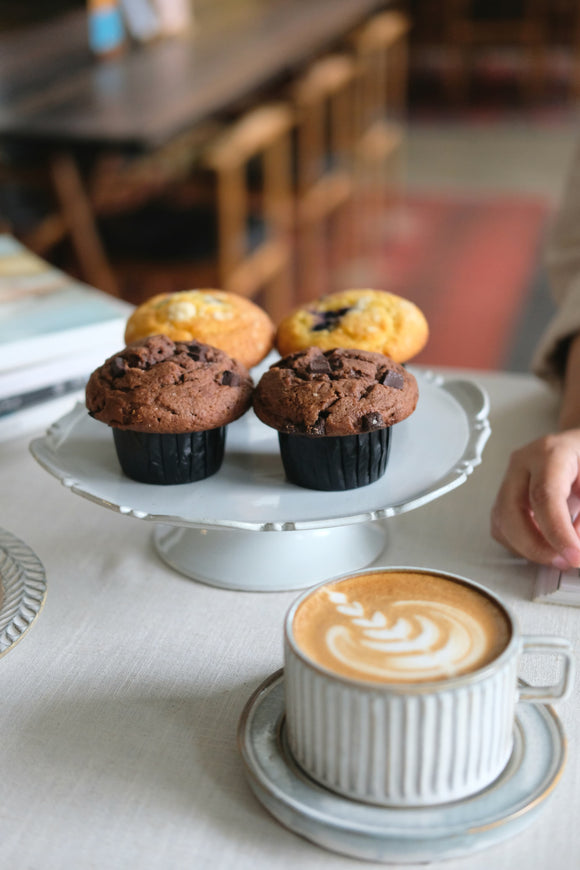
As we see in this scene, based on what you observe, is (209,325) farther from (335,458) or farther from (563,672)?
(563,672)

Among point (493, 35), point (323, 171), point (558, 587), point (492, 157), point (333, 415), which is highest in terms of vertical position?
point (333, 415)

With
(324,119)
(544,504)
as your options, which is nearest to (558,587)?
(544,504)

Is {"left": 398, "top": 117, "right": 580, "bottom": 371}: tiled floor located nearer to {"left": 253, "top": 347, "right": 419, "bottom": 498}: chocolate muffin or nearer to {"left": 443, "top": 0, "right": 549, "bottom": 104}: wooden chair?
{"left": 443, "top": 0, "right": 549, "bottom": 104}: wooden chair

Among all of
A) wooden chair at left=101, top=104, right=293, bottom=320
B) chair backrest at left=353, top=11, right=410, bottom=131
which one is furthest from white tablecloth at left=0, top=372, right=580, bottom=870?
chair backrest at left=353, top=11, right=410, bottom=131

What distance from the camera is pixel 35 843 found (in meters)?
0.44

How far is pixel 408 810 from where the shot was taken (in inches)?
16.5

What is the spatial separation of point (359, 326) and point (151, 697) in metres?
0.34

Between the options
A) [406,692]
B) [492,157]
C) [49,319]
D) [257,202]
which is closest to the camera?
[406,692]

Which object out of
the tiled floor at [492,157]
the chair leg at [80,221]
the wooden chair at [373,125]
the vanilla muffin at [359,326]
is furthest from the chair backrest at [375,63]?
the vanilla muffin at [359,326]

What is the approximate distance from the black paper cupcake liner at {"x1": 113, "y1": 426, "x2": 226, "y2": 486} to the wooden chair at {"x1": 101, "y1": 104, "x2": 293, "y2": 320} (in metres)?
1.71

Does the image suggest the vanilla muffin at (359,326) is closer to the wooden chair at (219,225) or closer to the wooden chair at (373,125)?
the wooden chair at (219,225)

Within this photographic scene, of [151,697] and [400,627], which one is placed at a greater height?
[400,627]

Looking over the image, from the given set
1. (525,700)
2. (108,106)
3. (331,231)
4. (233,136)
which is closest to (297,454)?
(525,700)

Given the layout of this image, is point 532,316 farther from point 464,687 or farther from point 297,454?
point 464,687
